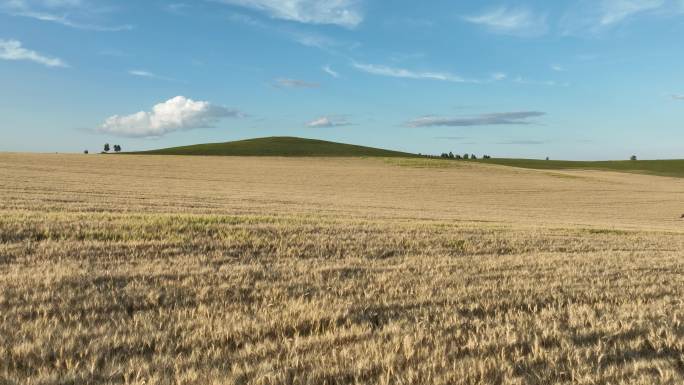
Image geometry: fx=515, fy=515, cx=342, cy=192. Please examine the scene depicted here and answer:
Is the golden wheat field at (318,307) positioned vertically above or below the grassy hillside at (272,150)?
below

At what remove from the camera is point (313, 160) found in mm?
91312

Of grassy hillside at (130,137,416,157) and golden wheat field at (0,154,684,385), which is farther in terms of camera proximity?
grassy hillside at (130,137,416,157)

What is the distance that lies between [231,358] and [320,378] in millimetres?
923

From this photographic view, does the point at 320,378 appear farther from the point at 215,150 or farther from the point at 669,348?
the point at 215,150

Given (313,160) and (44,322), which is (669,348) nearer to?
(44,322)

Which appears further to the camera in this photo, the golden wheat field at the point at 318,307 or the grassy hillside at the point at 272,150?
the grassy hillside at the point at 272,150

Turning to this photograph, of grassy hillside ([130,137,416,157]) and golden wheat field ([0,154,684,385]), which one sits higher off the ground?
grassy hillside ([130,137,416,157])

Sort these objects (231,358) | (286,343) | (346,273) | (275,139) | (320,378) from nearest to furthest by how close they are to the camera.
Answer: (320,378) < (231,358) < (286,343) < (346,273) < (275,139)

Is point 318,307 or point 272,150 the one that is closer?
point 318,307

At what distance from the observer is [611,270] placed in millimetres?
10930

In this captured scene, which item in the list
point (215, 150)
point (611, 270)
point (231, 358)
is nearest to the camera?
point (231, 358)

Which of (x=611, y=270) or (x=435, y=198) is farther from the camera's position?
(x=435, y=198)

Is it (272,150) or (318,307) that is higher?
(272,150)

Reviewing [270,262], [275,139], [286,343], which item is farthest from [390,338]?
[275,139]
